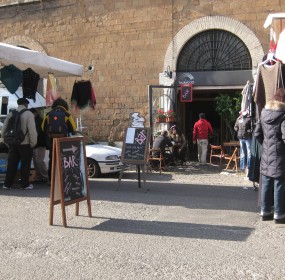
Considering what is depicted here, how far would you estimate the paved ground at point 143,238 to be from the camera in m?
4.25

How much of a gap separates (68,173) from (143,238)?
1.44 metres

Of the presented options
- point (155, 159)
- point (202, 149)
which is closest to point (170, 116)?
point (202, 149)

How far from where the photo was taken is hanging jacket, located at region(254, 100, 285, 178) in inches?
226

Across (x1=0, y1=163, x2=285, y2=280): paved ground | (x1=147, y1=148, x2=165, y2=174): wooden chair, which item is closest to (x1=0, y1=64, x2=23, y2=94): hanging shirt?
(x1=0, y1=163, x2=285, y2=280): paved ground

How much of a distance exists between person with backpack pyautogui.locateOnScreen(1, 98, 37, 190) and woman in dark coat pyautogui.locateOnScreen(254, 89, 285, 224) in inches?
185

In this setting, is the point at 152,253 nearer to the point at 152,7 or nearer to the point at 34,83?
the point at 34,83

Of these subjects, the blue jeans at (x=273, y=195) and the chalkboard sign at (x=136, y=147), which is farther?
the chalkboard sign at (x=136, y=147)

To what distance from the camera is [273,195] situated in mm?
6117

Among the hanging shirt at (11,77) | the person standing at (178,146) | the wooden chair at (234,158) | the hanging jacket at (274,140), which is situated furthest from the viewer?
the person standing at (178,146)

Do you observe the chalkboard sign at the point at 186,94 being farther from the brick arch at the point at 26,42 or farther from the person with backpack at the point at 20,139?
the person with backpack at the point at 20,139

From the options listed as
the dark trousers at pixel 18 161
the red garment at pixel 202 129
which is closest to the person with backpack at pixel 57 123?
the dark trousers at pixel 18 161

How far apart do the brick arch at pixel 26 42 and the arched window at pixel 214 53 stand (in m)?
5.49

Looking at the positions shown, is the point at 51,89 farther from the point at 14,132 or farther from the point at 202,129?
the point at 202,129

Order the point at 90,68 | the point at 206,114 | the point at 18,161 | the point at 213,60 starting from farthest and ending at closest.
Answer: the point at 206,114 → the point at 90,68 → the point at 213,60 → the point at 18,161
